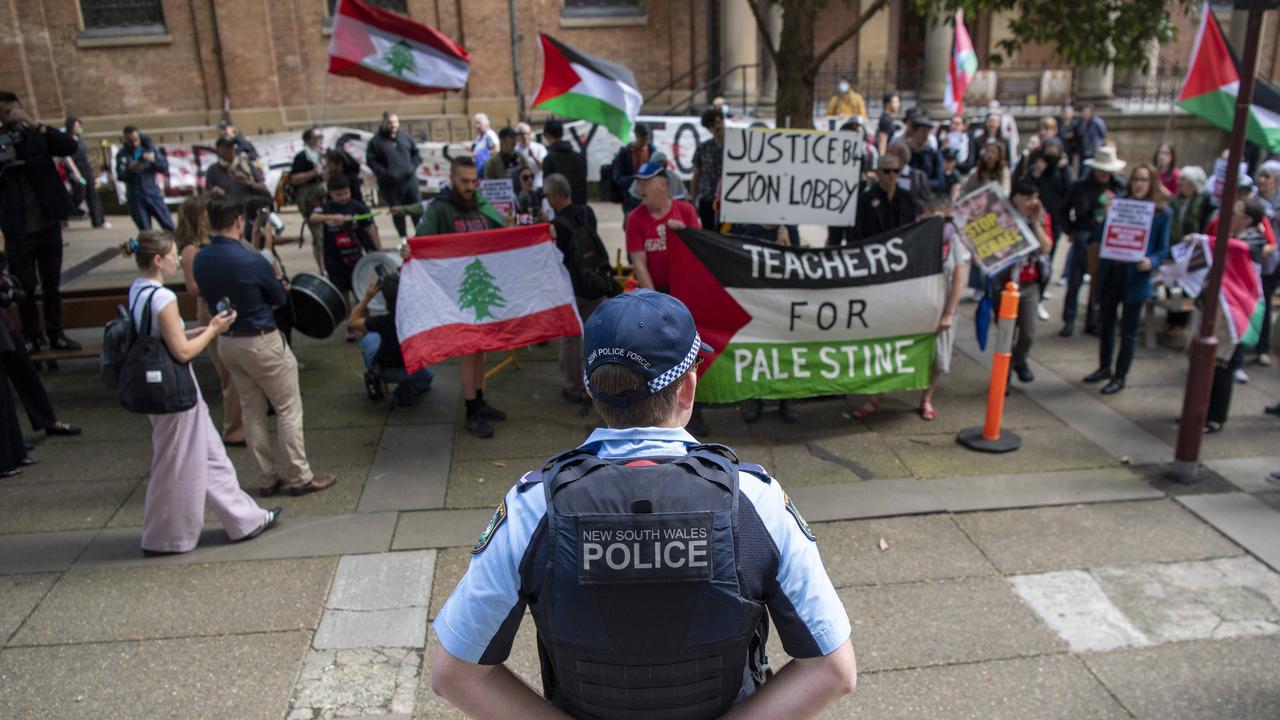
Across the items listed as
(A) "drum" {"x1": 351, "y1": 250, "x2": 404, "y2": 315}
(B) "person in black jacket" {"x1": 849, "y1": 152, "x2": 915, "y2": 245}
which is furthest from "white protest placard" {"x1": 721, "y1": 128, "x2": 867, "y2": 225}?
(A) "drum" {"x1": 351, "y1": 250, "x2": 404, "y2": 315}

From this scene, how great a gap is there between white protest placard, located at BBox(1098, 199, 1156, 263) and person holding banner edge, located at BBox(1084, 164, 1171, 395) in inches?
2.6

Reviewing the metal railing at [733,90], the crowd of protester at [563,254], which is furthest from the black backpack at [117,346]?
the metal railing at [733,90]

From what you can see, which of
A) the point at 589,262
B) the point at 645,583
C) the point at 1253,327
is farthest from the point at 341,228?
the point at 645,583

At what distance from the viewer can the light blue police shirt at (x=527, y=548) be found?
1.82 metres

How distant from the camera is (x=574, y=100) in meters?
8.28

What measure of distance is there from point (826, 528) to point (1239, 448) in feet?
11.0

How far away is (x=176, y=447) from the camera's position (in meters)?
5.00

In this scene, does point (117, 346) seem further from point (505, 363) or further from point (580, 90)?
point (580, 90)

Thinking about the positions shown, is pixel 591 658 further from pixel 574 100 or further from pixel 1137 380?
pixel 1137 380

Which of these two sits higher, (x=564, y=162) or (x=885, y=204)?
(x=564, y=162)

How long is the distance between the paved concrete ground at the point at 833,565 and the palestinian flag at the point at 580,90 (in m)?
2.62

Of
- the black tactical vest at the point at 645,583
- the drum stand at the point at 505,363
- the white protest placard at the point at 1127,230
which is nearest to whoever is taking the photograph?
the black tactical vest at the point at 645,583

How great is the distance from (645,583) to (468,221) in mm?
5743

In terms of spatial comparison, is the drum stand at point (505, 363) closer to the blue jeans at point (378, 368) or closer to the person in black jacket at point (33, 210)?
the blue jeans at point (378, 368)
